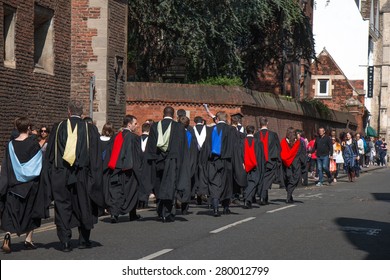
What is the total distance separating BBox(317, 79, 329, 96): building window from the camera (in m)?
67.8

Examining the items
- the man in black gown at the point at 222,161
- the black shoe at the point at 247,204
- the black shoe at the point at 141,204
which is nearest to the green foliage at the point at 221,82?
the black shoe at the point at 247,204

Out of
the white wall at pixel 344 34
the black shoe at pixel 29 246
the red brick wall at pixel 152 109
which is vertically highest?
the white wall at pixel 344 34

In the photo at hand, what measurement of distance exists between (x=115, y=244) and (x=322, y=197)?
12.2m

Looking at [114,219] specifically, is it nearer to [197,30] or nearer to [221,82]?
[221,82]

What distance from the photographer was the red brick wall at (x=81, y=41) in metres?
26.8

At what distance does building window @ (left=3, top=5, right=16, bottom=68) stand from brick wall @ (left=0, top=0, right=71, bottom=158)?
0.39ft

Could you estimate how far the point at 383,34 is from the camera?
91.2 m

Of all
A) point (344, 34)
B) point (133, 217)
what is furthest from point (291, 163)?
point (344, 34)

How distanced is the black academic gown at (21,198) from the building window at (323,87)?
56227mm

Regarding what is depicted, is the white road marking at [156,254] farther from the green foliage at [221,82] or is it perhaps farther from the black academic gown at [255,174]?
the green foliage at [221,82]

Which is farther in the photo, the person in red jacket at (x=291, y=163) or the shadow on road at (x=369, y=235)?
the person in red jacket at (x=291, y=163)

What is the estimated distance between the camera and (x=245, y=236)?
13797 millimetres
